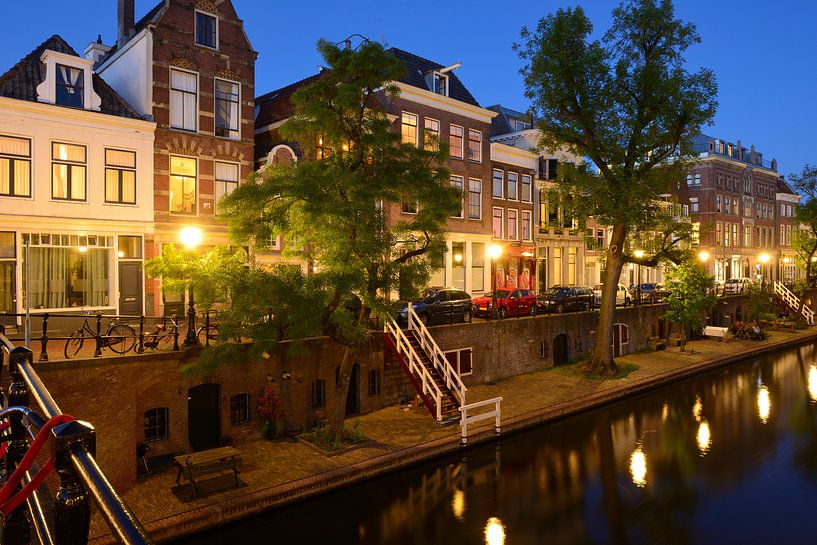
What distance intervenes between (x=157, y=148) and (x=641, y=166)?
21.0 metres

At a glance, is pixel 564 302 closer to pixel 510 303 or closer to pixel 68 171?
pixel 510 303

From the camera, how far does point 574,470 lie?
56.6 ft

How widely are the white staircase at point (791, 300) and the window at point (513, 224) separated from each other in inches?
1002

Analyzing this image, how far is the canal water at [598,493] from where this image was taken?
1312 cm

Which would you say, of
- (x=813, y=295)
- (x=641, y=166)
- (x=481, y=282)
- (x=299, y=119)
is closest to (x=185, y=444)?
(x=299, y=119)

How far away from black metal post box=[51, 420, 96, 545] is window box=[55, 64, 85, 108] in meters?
23.4

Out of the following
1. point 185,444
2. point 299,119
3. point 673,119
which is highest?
point 673,119

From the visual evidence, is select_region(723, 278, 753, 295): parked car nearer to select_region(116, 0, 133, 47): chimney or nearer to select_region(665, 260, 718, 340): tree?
select_region(665, 260, 718, 340): tree

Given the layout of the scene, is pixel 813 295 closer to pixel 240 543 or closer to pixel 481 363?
pixel 481 363

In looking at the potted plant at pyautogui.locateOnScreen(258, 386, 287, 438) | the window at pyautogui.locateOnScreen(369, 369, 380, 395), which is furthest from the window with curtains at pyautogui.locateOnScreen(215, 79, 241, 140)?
the potted plant at pyautogui.locateOnScreen(258, 386, 287, 438)

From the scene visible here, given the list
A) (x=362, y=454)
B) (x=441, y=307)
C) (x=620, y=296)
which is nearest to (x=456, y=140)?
(x=441, y=307)

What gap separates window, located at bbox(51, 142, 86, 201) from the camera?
21.0 meters

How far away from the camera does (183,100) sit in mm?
24312

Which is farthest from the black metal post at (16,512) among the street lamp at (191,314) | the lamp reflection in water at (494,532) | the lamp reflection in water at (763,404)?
the lamp reflection in water at (763,404)
